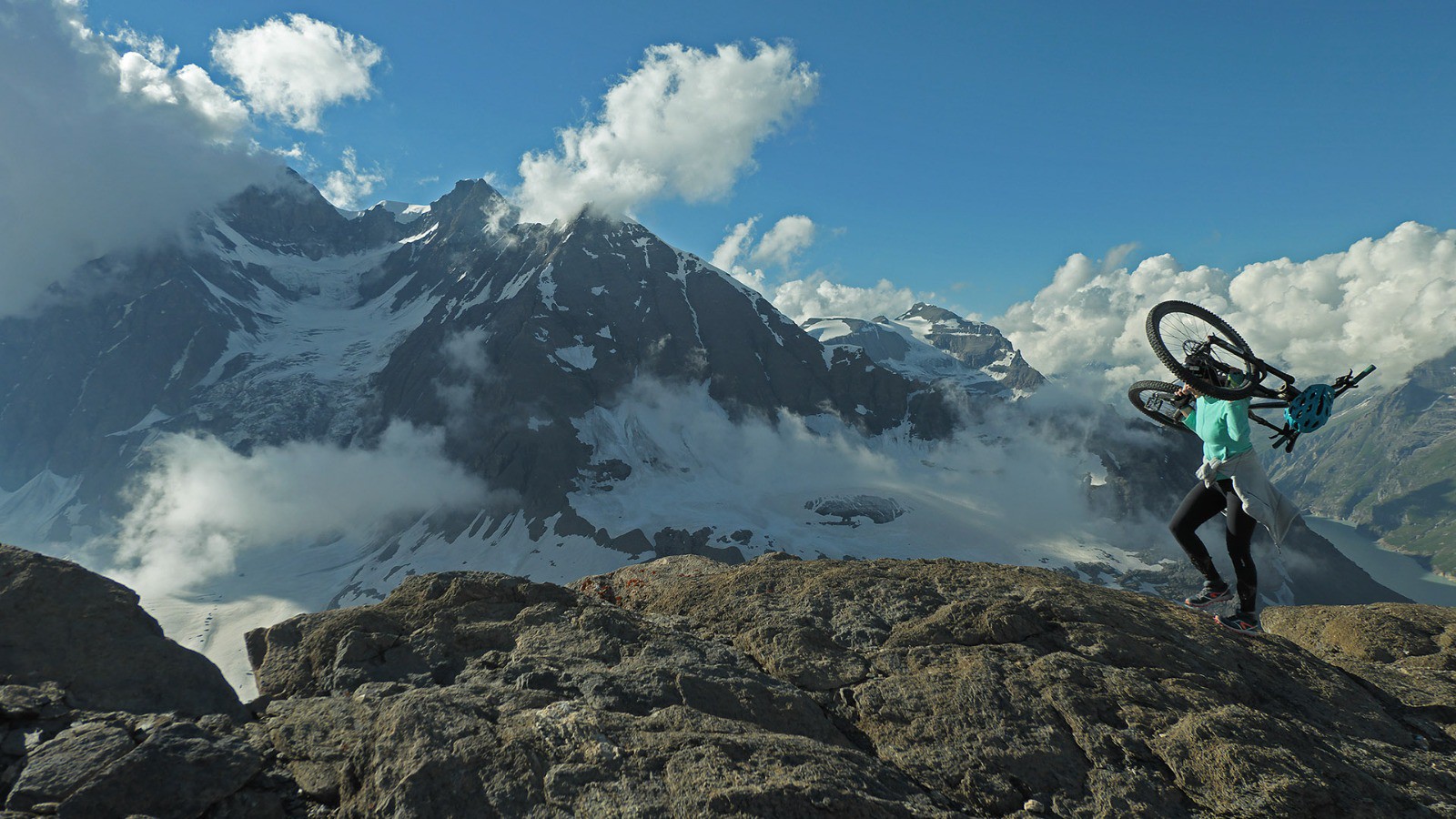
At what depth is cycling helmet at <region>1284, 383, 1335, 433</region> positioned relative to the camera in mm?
→ 10852

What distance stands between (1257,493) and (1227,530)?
3.80ft

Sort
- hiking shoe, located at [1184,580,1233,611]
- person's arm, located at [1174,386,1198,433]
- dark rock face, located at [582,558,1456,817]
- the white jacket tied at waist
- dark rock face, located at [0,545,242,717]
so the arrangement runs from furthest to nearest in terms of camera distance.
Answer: person's arm, located at [1174,386,1198,433] → hiking shoe, located at [1184,580,1233,611] → the white jacket tied at waist → dark rock face, located at [0,545,242,717] → dark rock face, located at [582,558,1456,817]

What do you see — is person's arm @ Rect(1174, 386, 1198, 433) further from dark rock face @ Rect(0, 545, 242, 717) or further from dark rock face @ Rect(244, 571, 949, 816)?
dark rock face @ Rect(0, 545, 242, 717)

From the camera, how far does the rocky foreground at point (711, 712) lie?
579 centimetres

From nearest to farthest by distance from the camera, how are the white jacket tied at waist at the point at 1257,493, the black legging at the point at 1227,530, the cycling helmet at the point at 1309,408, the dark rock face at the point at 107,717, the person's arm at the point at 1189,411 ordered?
the dark rock face at the point at 107,717
the cycling helmet at the point at 1309,408
the white jacket tied at waist at the point at 1257,493
the black legging at the point at 1227,530
the person's arm at the point at 1189,411

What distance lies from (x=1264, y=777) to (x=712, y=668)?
557 centimetres

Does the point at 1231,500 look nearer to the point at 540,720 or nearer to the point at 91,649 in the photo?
the point at 540,720

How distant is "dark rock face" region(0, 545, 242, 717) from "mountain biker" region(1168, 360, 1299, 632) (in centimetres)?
1382

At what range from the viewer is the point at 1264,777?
6492mm

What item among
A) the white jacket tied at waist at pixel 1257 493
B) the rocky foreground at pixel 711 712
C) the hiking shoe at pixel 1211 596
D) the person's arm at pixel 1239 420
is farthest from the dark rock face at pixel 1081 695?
the person's arm at pixel 1239 420

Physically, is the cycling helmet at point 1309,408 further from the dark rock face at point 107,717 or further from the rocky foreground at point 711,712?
the dark rock face at point 107,717

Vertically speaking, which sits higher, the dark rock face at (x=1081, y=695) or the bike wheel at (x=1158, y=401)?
the bike wheel at (x=1158, y=401)

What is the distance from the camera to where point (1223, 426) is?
37.3ft

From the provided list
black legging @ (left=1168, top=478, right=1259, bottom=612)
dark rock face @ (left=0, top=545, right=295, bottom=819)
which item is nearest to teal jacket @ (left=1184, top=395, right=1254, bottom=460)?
black legging @ (left=1168, top=478, right=1259, bottom=612)
